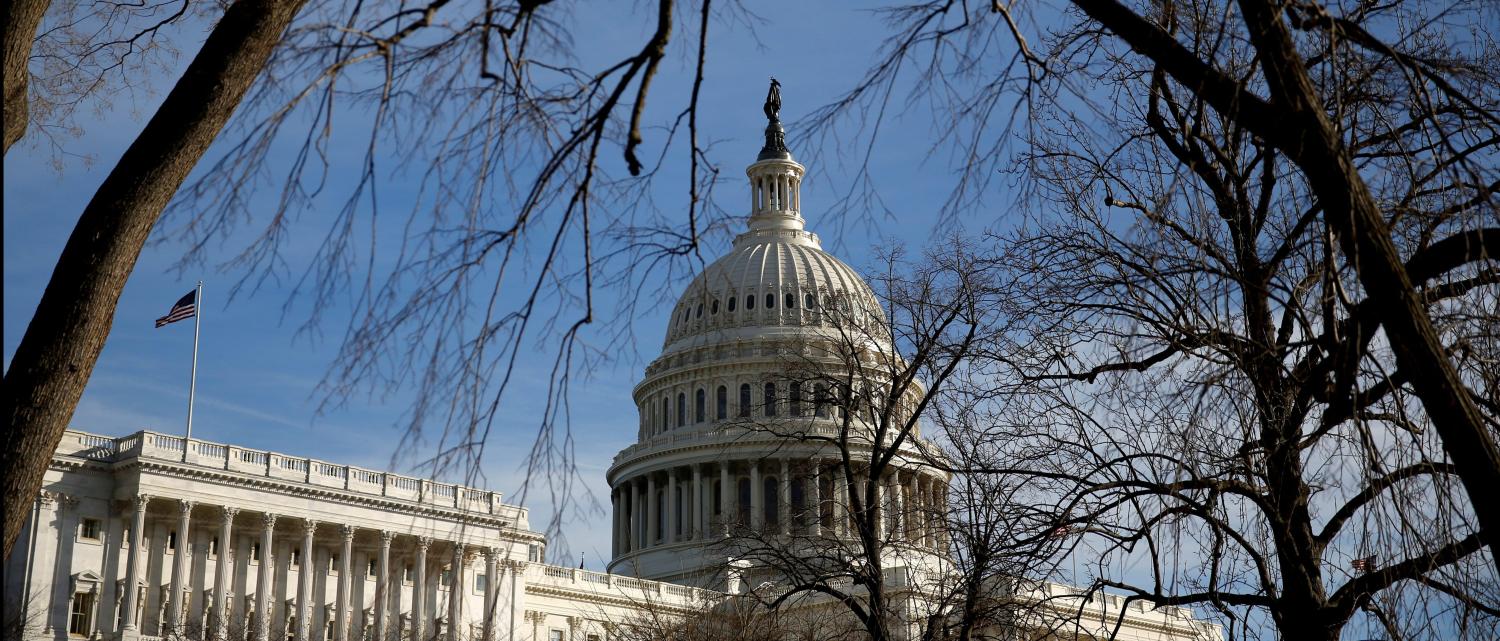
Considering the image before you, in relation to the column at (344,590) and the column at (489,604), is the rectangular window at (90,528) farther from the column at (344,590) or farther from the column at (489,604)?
the column at (489,604)

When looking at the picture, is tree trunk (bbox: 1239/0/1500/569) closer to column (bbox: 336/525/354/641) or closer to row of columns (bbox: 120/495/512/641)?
row of columns (bbox: 120/495/512/641)

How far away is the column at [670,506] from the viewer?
383 ft

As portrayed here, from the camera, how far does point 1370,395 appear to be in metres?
9.96

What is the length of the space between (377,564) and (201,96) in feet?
241

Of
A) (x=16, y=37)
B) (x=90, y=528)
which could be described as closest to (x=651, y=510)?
(x=90, y=528)

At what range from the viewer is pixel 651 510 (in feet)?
393

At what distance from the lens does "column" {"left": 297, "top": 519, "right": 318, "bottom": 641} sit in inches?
2889

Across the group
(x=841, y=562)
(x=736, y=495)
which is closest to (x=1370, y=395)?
(x=841, y=562)

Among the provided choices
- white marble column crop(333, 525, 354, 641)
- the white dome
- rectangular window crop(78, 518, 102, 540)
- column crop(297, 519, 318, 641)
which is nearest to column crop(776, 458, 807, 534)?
column crop(297, 519, 318, 641)

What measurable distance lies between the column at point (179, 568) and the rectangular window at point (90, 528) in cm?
320

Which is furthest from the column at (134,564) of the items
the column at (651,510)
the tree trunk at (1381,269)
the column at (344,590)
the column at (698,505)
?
the tree trunk at (1381,269)

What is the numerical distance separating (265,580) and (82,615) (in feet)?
25.3

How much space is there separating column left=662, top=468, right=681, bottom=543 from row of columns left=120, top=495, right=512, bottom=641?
3873 centimetres

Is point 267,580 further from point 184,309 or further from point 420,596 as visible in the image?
point 184,309
